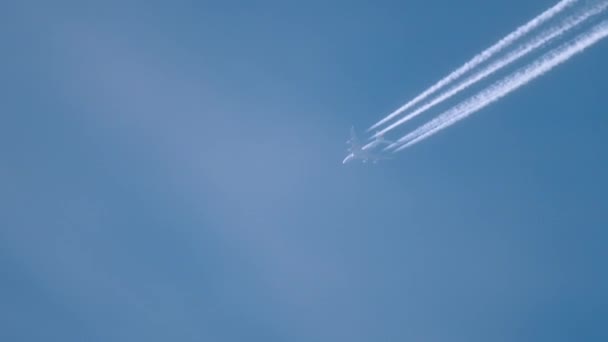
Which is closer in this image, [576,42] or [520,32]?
[576,42]

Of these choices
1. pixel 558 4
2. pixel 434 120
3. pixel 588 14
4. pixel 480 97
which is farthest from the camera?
pixel 434 120

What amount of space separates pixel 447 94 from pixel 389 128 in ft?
10.3

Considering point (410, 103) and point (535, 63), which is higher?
point (410, 103)

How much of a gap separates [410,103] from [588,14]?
730 cm

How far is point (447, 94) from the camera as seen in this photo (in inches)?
836

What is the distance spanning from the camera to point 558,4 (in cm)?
1791

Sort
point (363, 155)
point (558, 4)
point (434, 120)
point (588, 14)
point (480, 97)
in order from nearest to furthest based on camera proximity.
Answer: point (588, 14)
point (558, 4)
point (480, 97)
point (434, 120)
point (363, 155)

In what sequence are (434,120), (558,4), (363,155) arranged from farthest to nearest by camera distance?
1. (363,155)
2. (434,120)
3. (558,4)

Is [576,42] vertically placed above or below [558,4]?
below

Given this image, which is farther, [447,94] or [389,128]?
[389,128]

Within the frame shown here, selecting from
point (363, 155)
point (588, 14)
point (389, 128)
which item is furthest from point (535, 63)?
point (363, 155)

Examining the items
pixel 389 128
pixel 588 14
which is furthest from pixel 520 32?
pixel 389 128

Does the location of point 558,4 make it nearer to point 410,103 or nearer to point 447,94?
point 447,94

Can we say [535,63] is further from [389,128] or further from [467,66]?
[389,128]
